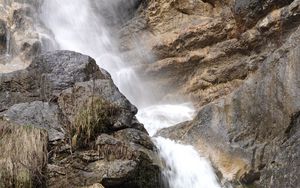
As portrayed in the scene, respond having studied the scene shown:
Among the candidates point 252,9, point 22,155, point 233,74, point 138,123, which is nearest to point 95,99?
point 138,123

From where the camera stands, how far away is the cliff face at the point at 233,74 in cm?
916

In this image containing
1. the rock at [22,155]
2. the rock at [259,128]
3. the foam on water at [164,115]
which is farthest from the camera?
the foam on water at [164,115]

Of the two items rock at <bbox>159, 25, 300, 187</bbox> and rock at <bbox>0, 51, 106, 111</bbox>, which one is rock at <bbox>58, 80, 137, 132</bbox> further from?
rock at <bbox>159, 25, 300, 187</bbox>

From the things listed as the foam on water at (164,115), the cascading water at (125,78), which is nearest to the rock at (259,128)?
the cascading water at (125,78)

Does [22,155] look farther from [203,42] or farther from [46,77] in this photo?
[203,42]

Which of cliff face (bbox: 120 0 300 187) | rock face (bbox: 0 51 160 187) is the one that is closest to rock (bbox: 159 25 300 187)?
cliff face (bbox: 120 0 300 187)

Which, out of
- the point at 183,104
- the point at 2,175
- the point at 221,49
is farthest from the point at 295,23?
the point at 2,175

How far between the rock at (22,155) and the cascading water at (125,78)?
235 cm

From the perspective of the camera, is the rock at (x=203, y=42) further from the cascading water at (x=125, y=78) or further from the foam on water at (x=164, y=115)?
the foam on water at (x=164, y=115)

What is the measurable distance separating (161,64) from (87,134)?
9023 millimetres

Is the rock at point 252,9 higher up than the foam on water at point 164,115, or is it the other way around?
the rock at point 252,9

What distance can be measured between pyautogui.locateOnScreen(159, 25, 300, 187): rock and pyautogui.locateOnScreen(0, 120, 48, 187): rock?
361 cm

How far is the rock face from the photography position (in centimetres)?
785

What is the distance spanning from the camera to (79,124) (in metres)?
8.45
